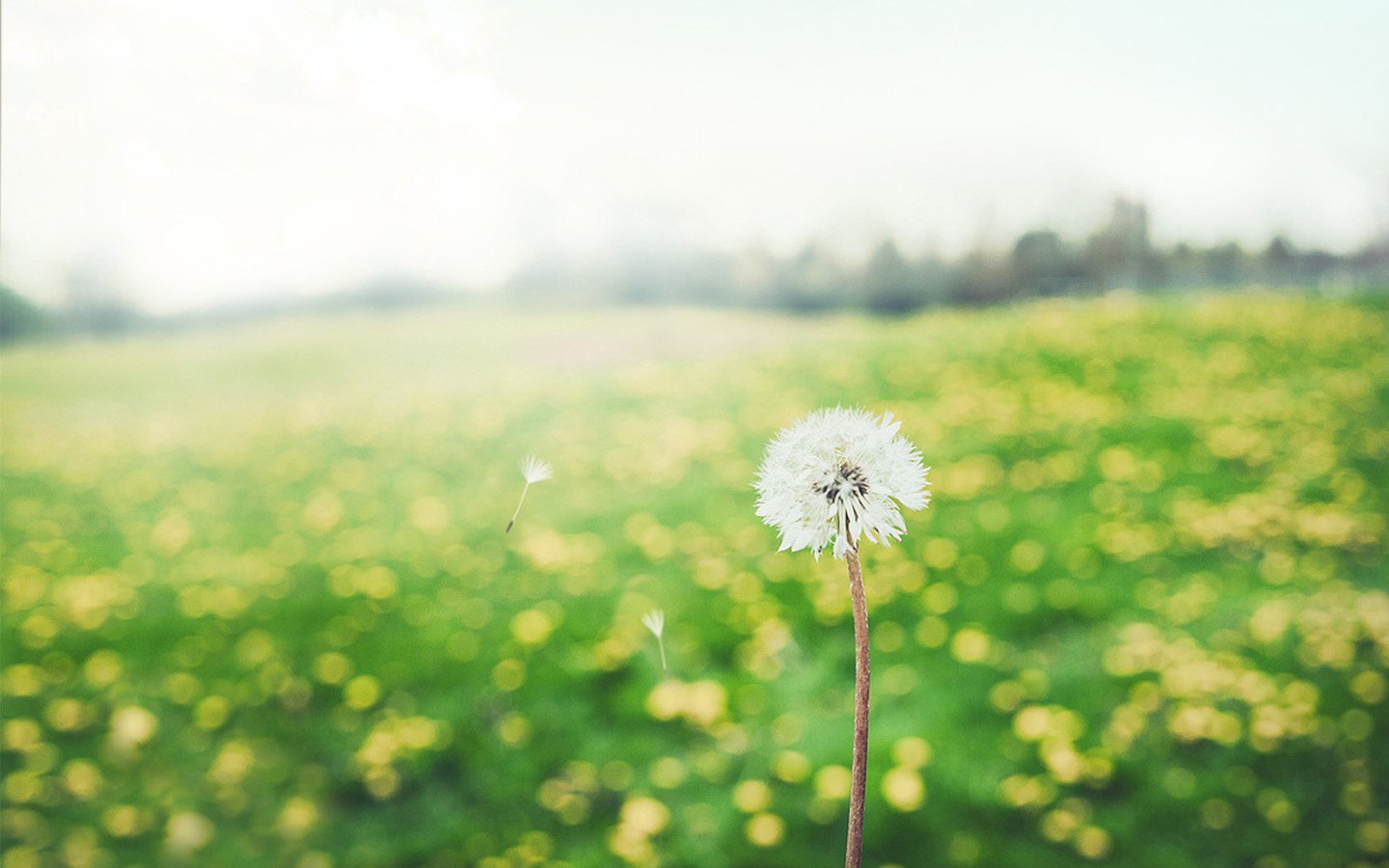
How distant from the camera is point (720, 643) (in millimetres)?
3945

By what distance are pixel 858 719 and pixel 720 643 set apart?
12.1ft

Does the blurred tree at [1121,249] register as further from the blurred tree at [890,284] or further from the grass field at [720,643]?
the grass field at [720,643]

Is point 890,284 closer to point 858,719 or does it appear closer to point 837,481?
point 837,481

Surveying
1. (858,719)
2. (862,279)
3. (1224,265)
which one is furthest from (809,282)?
(858,719)

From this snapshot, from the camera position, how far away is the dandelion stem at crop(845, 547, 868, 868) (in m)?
0.35

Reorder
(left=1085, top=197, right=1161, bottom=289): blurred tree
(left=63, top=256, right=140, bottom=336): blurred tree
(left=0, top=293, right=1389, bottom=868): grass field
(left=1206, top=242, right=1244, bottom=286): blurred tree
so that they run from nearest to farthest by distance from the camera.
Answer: (left=0, top=293, right=1389, bottom=868): grass field < (left=63, top=256, right=140, bottom=336): blurred tree < (left=1085, top=197, right=1161, bottom=289): blurred tree < (left=1206, top=242, right=1244, bottom=286): blurred tree

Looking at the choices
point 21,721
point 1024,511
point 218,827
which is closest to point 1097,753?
point 1024,511

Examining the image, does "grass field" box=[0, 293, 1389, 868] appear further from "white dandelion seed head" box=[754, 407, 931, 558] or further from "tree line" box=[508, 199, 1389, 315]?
"tree line" box=[508, 199, 1389, 315]

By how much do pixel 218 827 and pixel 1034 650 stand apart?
337 cm

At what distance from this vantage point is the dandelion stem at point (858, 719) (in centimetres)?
35

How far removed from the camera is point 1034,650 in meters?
3.72

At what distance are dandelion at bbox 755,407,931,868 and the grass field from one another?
0.07 meters

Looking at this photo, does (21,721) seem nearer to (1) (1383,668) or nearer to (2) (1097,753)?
(2) (1097,753)

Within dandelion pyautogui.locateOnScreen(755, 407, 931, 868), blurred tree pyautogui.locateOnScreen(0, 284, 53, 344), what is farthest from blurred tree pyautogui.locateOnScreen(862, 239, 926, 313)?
dandelion pyautogui.locateOnScreen(755, 407, 931, 868)
